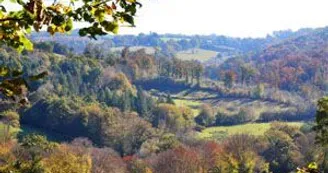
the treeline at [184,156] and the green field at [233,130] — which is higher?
the treeline at [184,156]

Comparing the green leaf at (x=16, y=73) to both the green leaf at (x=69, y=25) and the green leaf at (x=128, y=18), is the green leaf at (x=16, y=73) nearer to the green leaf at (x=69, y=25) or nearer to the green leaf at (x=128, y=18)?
the green leaf at (x=69, y=25)

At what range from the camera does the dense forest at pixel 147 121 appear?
73.2m

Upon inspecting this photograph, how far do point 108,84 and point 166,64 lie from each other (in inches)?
1468

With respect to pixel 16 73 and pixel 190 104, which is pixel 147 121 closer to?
pixel 190 104

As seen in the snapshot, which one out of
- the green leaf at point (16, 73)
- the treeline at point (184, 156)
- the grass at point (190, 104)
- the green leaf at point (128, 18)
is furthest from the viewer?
the grass at point (190, 104)

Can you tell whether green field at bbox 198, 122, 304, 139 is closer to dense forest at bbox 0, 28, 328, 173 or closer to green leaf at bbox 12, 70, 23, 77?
dense forest at bbox 0, 28, 328, 173

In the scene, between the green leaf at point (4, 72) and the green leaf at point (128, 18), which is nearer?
the green leaf at point (128, 18)

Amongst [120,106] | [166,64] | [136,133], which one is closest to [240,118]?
[120,106]

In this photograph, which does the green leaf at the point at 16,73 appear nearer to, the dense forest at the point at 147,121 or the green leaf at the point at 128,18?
the dense forest at the point at 147,121

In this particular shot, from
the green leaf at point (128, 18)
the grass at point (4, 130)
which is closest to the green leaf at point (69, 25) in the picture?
the green leaf at point (128, 18)

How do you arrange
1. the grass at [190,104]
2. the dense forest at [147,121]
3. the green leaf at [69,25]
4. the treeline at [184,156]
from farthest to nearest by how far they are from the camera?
the grass at [190,104] → the dense forest at [147,121] → the treeline at [184,156] → the green leaf at [69,25]

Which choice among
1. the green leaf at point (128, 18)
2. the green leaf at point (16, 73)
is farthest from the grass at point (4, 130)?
the green leaf at point (128, 18)

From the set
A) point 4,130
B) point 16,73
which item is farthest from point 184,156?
point 16,73

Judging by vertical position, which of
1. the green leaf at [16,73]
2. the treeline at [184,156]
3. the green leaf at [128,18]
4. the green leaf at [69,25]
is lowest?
the treeline at [184,156]
